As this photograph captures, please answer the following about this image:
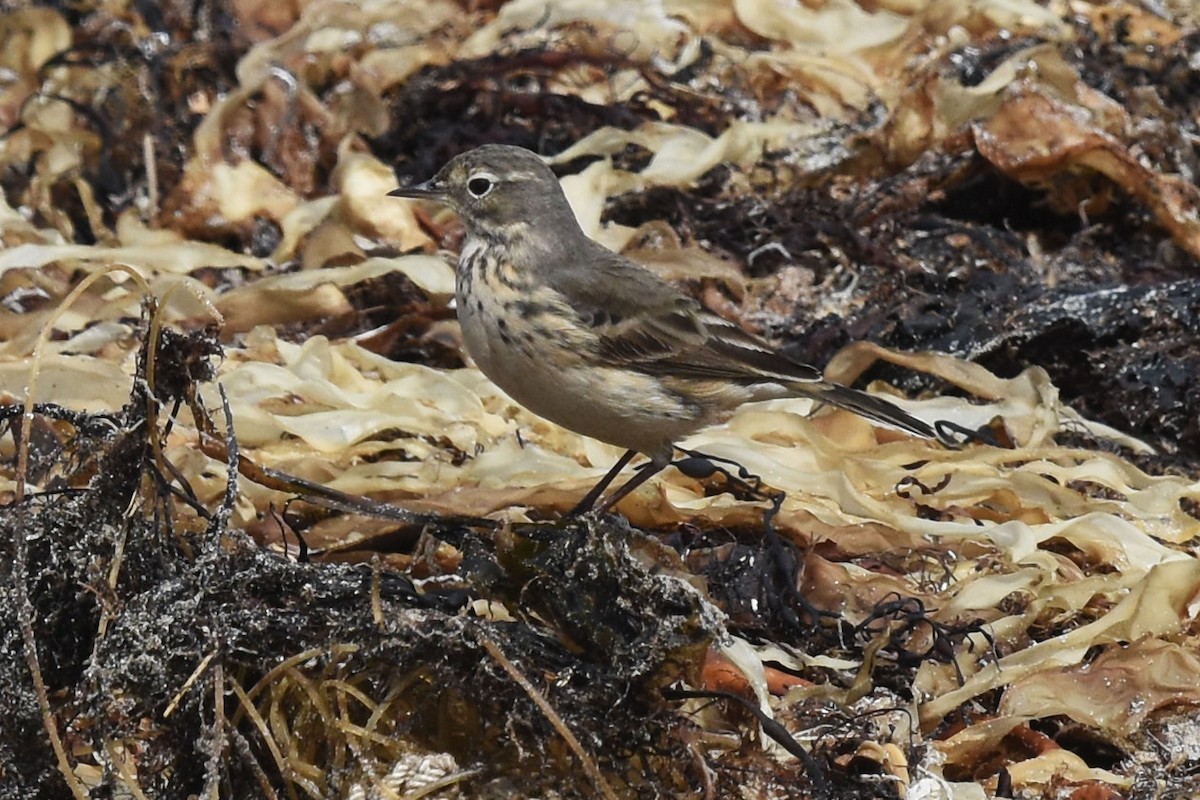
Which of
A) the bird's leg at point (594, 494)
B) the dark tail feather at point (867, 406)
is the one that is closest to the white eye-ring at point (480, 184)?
the bird's leg at point (594, 494)

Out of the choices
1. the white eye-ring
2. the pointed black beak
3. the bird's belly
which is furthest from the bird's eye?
the bird's belly

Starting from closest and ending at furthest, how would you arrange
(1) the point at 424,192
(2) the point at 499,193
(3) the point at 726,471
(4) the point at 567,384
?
(4) the point at 567,384 < (3) the point at 726,471 < (2) the point at 499,193 < (1) the point at 424,192

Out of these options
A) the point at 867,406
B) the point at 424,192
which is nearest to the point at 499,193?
the point at 424,192

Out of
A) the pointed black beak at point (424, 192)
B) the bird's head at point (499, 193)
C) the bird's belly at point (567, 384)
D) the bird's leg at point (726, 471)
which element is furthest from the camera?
the pointed black beak at point (424, 192)

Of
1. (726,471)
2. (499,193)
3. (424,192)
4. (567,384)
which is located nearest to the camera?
(567,384)

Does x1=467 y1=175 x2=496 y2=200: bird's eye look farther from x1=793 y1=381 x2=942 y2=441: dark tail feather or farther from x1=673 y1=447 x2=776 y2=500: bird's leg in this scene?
x1=793 y1=381 x2=942 y2=441: dark tail feather

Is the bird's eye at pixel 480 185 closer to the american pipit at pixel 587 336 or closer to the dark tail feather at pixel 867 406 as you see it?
the american pipit at pixel 587 336

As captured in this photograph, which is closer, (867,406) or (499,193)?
(867,406)

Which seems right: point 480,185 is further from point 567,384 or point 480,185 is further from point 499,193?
point 567,384
